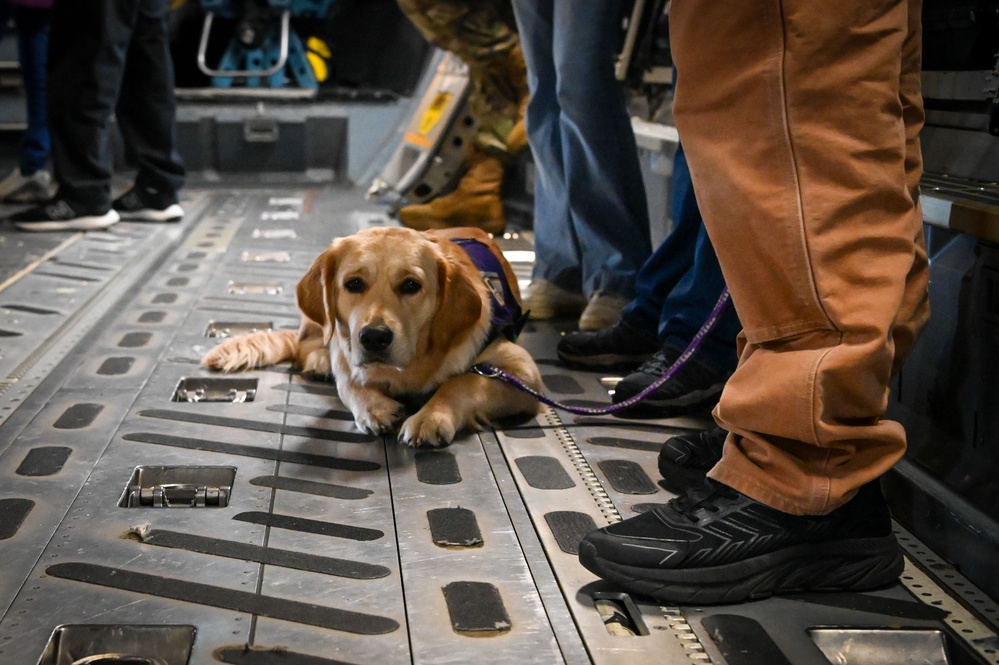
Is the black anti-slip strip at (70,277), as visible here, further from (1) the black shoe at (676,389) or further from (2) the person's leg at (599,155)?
(1) the black shoe at (676,389)

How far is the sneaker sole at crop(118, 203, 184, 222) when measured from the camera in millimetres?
4980

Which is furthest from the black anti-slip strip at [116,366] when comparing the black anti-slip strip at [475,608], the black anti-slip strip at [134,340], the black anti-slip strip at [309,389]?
the black anti-slip strip at [475,608]

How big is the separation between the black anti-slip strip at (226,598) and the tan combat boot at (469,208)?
342 centimetres

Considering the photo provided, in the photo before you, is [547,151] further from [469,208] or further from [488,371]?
[469,208]

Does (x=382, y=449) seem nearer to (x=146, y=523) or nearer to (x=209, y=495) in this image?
(x=209, y=495)

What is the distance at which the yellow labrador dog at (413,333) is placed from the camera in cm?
227

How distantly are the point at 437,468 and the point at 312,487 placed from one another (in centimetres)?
25

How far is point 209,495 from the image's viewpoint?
1914mm

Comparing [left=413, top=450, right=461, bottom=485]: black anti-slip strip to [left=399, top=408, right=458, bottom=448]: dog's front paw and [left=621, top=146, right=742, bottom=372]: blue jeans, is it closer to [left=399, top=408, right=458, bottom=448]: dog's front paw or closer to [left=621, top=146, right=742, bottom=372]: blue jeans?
[left=399, top=408, right=458, bottom=448]: dog's front paw

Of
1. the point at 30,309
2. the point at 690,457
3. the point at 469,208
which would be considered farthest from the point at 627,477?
the point at 469,208

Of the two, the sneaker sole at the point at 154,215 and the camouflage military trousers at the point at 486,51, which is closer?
the camouflage military trousers at the point at 486,51

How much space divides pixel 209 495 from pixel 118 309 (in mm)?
1596

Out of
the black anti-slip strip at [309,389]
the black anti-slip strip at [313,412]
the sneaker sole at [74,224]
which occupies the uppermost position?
the black anti-slip strip at [313,412]

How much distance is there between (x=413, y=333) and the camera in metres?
2.33
